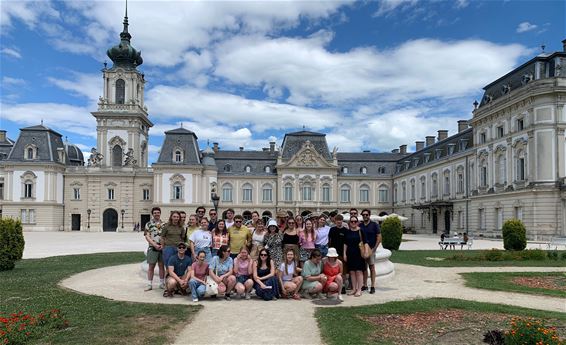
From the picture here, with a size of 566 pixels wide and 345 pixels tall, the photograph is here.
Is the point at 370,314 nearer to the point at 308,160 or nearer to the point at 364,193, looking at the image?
the point at 308,160

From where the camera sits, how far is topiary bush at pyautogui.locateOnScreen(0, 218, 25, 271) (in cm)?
1477

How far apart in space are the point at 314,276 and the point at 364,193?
56768 millimetres

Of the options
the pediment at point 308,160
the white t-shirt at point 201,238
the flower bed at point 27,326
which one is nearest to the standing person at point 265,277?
the white t-shirt at point 201,238

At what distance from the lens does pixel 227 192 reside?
6362cm

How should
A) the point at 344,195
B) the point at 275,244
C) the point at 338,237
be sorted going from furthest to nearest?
the point at 344,195, the point at 338,237, the point at 275,244

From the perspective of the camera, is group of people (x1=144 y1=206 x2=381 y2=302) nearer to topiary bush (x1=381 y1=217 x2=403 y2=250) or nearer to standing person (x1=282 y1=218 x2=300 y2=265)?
standing person (x1=282 y1=218 x2=300 y2=265)

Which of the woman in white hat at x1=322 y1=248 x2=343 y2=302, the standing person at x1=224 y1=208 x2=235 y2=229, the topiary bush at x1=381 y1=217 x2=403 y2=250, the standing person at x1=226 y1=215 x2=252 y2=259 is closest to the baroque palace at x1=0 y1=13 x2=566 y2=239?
the topiary bush at x1=381 y1=217 x2=403 y2=250

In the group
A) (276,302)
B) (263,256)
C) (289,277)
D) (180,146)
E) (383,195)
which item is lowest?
(276,302)

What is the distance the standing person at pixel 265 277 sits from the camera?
405 inches

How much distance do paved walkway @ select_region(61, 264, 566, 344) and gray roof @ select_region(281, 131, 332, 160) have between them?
47342mm

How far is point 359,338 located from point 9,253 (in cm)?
1255

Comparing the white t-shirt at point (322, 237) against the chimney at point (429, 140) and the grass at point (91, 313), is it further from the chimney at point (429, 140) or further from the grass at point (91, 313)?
the chimney at point (429, 140)

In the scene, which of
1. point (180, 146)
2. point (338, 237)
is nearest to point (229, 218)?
point (338, 237)

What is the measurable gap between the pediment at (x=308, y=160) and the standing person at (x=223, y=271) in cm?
5208
